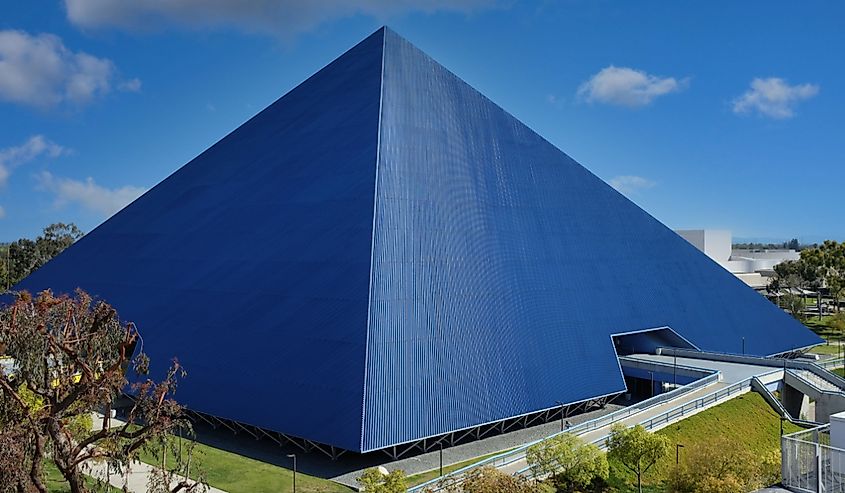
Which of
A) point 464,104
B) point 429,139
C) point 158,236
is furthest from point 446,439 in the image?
point 158,236

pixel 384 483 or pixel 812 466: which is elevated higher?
pixel 812 466

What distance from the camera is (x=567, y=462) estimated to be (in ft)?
65.5

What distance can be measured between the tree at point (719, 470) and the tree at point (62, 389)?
514 inches

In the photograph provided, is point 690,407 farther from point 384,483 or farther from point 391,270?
point 384,483

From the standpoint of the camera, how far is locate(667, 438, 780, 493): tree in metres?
18.0

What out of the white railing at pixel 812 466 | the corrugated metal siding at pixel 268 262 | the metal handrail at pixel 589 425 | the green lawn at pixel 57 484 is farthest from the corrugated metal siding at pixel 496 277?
the white railing at pixel 812 466

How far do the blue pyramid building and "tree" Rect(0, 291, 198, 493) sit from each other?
915cm

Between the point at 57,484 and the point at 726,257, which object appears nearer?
the point at 57,484

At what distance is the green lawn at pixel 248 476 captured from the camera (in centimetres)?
2088

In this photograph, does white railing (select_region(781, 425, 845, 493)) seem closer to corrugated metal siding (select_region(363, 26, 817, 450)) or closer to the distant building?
corrugated metal siding (select_region(363, 26, 817, 450))

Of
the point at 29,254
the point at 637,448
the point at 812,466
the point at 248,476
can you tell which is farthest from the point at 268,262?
the point at 29,254

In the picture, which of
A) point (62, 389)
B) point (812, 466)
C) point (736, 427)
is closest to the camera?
point (812, 466)

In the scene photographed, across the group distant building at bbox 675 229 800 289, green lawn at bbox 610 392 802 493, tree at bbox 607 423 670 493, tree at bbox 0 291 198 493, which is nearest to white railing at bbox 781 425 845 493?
tree at bbox 607 423 670 493

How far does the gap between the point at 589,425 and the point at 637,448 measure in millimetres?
5409
